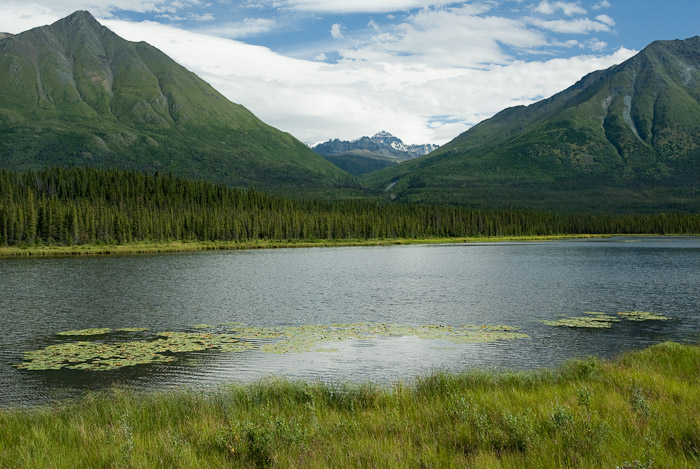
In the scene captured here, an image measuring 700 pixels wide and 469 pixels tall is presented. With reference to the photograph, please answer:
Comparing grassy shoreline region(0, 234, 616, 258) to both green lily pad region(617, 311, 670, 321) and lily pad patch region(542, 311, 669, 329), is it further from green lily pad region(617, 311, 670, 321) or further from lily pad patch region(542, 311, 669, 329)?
green lily pad region(617, 311, 670, 321)

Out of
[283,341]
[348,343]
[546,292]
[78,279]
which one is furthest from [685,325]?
[78,279]

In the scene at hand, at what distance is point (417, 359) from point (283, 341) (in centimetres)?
1024

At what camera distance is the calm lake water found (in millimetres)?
29266

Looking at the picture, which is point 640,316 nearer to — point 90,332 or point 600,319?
point 600,319

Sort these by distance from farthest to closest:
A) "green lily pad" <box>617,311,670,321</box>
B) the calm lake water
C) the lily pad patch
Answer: "green lily pad" <box>617,311,670,321</box> < the lily pad patch < the calm lake water

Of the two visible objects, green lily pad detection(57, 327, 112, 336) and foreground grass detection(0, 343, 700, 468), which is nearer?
foreground grass detection(0, 343, 700, 468)

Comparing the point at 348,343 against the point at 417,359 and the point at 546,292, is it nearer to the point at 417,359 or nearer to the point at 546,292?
the point at 417,359

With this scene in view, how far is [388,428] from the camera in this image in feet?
48.5

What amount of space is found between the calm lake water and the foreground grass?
8.21 meters

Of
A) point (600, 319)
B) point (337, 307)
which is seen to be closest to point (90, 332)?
point (337, 307)

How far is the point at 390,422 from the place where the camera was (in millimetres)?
15188

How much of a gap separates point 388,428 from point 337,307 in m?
39.2

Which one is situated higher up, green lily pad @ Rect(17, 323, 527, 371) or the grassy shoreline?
the grassy shoreline

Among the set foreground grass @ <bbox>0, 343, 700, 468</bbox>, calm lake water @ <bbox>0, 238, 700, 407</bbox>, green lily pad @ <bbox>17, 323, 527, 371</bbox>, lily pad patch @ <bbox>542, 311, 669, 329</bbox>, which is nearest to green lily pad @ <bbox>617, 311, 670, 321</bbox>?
lily pad patch @ <bbox>542, 311, 669, 329</bbox>
